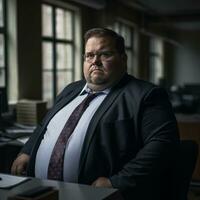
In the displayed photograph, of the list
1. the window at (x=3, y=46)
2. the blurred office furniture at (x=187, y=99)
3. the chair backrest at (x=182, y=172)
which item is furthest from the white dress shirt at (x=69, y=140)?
the blurred office furniture at (x=187, y=99)

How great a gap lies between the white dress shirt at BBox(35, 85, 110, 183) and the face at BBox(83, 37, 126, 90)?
0.22 feet

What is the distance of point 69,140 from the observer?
6.00ft

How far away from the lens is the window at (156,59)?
1071cm

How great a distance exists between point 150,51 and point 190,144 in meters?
Answer: 9.00

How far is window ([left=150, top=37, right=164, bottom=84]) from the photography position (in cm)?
1071

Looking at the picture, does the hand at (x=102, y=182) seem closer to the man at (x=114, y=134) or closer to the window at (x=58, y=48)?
the man at (x=114, y=134)

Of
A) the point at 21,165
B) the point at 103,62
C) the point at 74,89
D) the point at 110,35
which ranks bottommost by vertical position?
the point at 21,165

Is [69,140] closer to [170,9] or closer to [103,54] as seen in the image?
[103,54]

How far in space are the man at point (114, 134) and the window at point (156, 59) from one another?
28.7 feet

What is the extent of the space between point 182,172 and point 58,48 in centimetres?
453

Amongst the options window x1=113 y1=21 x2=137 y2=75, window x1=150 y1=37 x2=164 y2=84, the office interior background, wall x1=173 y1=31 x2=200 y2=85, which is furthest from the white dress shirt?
wall x1=173 y1=31 x2=200 y2=85

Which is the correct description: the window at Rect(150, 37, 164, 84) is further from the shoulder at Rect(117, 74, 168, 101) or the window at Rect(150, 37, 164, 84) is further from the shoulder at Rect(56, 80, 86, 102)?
the shoulder at Rect(117, 74, 168, 101)

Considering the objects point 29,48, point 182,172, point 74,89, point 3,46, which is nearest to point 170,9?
point 29,48

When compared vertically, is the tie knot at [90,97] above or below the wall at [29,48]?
below
